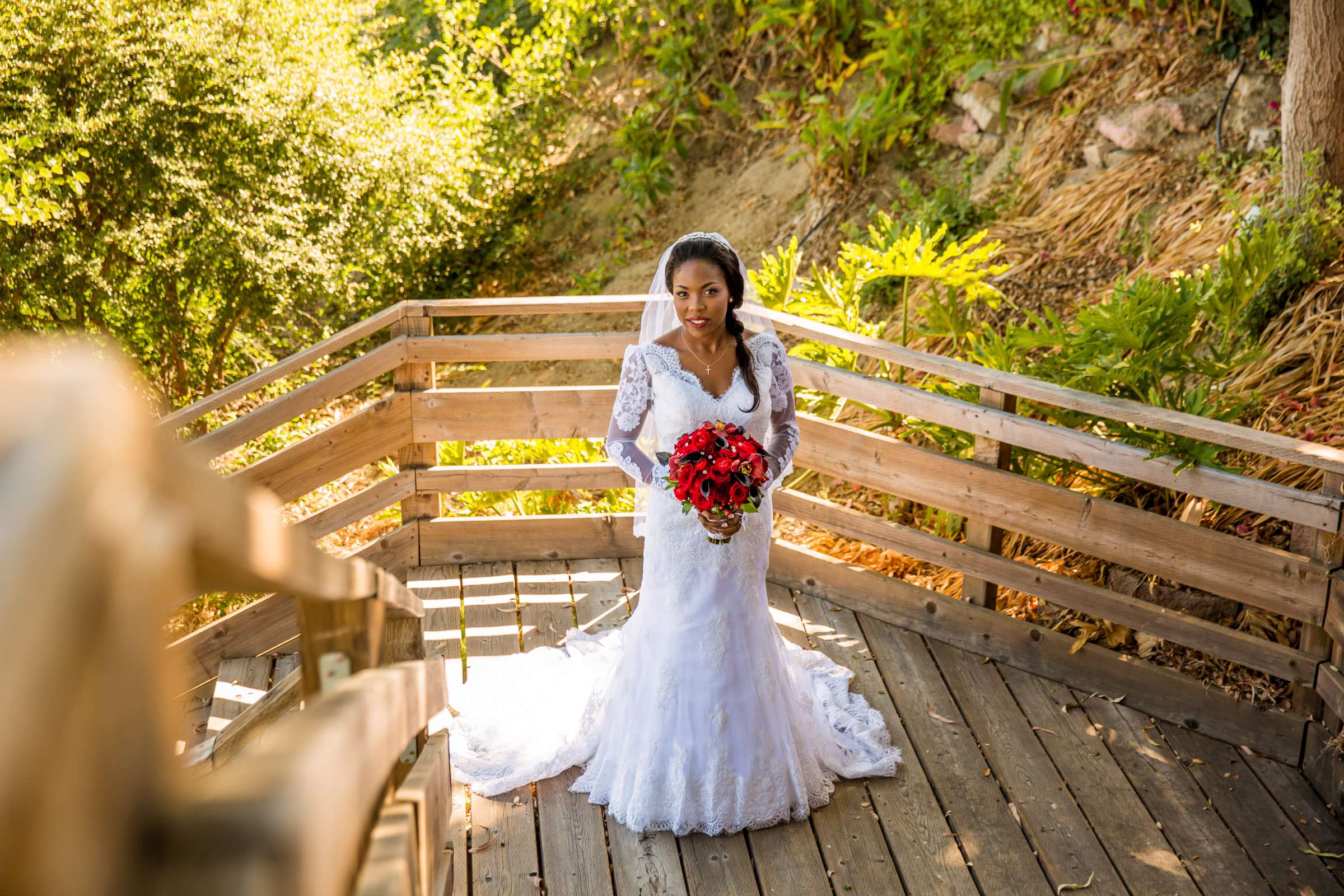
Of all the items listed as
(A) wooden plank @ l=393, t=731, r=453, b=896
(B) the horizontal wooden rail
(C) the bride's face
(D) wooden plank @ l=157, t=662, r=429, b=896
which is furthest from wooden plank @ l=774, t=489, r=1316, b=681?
(D) wooden plank @ l=157, t=662, r=429, b=896

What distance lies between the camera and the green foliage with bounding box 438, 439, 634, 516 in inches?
258

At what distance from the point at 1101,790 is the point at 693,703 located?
59.4 inches

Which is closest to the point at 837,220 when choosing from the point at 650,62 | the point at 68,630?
the point at 650,62

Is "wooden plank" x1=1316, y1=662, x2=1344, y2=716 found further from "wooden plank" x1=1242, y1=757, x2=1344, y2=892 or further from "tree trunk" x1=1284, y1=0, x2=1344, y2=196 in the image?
"tree trunk" x1=1284, y1=0, x2=1344, y2=196

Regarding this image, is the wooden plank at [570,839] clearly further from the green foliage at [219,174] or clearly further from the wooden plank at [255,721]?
the green foliage at [219,174]

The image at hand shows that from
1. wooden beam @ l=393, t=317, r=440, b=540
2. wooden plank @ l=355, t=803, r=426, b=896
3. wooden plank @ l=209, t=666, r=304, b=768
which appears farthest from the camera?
wooden beam @ l=393, t=317, r=440, b=540

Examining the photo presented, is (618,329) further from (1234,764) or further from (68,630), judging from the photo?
(68,630)

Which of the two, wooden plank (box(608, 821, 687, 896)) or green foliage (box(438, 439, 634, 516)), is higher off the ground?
green foliage (box(438, 439, 634, 516))

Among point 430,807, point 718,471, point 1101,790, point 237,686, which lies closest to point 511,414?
point 237,686

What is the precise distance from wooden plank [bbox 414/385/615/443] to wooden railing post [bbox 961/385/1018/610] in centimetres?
181

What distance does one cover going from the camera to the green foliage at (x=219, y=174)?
23.9ft

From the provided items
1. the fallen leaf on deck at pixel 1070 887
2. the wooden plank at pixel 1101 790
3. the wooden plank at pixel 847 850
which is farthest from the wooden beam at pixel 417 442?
the fallen leaf on deck at pixel 1070 887

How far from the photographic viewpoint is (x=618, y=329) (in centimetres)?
1037

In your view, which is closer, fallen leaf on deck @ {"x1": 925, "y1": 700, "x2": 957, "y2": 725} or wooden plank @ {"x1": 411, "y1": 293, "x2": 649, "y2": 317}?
fallen leaf on deck @ {"x1": 925, "y1": 700, "x2": 957, "y2": 725}
